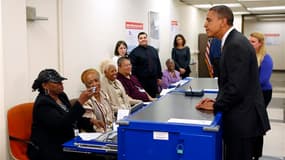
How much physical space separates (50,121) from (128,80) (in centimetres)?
198

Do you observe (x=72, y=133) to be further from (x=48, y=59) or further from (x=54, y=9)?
(x=54, y=9)

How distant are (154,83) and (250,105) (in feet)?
11.2

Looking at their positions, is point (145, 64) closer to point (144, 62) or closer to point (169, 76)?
point (144, 62)

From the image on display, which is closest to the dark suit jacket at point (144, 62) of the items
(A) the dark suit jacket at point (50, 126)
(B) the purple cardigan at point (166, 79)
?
(B) the purple cardigan at point (166, 79)

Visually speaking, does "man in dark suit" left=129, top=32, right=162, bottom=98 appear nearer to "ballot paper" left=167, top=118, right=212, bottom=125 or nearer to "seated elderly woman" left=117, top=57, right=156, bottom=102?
"seated elderly woman" left=117, top=57, right=156, bottom=102

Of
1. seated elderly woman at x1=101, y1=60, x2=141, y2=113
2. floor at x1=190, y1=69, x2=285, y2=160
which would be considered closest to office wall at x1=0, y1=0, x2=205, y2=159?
seated elderly woman at x1=101, y1=60, x2=141, y2=113

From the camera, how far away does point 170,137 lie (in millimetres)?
1882

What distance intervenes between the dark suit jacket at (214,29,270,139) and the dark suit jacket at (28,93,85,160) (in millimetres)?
1015

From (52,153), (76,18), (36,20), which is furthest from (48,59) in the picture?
(52,153)

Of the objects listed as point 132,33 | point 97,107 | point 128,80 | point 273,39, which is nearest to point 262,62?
point 128,80

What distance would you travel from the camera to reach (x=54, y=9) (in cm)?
367

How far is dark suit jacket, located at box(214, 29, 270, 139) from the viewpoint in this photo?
6.81 feet

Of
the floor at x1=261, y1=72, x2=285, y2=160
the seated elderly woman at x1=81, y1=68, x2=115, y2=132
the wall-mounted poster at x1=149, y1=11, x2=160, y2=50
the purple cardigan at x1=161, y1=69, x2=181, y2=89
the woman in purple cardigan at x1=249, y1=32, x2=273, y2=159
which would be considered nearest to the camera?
the seated elderly woman at x1=81, y1=68, x2=115, y2=132

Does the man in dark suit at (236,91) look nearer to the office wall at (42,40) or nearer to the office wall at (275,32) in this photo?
the office wall at (42,40)
